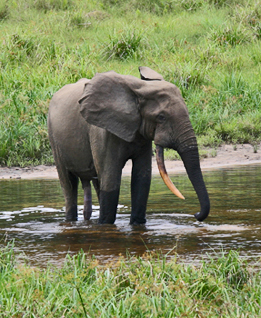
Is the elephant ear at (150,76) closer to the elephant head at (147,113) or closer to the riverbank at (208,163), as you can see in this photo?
the elephant head at (147,113)

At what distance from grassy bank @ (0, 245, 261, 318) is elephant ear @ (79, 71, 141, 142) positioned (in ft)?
7.04

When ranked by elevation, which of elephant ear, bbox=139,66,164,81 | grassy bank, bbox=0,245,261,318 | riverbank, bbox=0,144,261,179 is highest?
elephant ear, bbox=139,66,164,81

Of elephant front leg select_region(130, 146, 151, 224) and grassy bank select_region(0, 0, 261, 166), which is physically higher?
elephant front leg select_region(130, 146, 151, 224)

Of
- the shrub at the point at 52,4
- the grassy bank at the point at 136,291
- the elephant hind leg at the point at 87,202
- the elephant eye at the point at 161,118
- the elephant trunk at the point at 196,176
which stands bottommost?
the shrub at the point at 52,4

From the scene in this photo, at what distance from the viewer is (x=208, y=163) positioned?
1184 centimetres

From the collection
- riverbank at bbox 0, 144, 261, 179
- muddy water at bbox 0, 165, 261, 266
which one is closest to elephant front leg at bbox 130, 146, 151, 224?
muddy water at bbox 0, 165, 261, 266

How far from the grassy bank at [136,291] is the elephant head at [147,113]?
1697mm

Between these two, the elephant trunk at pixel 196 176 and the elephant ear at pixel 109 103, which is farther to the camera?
A: the elephant ear at pixel 109 103

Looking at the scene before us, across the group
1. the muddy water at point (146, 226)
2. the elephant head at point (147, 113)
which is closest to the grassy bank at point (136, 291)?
the muddy water at point (146, 226)

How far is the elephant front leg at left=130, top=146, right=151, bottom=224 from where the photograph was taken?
21.2 ft

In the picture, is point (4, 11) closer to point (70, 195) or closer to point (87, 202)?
point (70, 195)

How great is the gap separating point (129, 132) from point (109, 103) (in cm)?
37

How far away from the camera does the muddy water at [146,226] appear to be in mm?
5293

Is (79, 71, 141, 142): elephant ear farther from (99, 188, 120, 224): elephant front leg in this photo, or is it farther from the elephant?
(99, 188, 120, 224): elephant front leg
